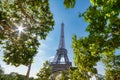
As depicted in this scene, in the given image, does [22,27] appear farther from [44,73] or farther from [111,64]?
[44,73]

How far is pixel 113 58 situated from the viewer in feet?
120

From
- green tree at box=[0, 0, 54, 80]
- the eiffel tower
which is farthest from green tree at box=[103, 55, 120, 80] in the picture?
the eiffel tower

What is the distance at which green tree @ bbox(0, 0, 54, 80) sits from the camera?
62.0 ft

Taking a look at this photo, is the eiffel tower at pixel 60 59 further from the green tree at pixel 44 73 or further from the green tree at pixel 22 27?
the green tree at pixel 22 27

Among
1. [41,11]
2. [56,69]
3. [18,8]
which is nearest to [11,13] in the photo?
[18,8]

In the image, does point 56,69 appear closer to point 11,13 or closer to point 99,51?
point 11,13

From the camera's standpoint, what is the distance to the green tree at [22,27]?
18.9 metres

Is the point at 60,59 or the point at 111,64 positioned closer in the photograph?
the point at 111,64

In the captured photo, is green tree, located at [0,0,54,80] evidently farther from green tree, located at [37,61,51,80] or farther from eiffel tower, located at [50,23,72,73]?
eiffel tower, located at [50,23,72,73]

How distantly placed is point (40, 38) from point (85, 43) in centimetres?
840

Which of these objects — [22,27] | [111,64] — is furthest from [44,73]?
[22,27]

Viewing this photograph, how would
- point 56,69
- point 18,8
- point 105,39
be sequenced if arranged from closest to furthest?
1. point 105,39
2. point 18,8
3. point 56,69

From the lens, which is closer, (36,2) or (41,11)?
(36,2)

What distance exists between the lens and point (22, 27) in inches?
806
